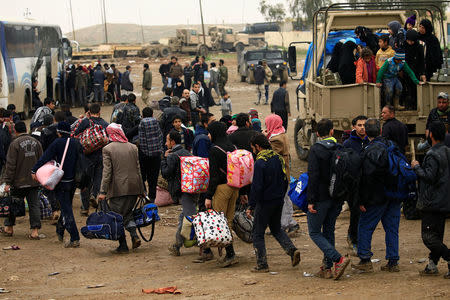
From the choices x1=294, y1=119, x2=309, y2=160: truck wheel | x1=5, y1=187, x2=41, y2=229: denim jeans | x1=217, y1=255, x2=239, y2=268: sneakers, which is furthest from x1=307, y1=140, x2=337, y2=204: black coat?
x1=294, y1=119, x2=309, y2=160: truck wheel

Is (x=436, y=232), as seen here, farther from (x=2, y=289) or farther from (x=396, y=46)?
(x=396, y=46)

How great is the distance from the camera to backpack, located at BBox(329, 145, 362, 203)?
719cm

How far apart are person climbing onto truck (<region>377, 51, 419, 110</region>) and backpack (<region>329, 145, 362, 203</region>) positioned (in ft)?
14.1

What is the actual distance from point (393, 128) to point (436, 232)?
6.64 feet

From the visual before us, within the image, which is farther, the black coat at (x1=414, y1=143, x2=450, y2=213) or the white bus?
the white bus

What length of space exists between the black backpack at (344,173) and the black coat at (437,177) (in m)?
0.57

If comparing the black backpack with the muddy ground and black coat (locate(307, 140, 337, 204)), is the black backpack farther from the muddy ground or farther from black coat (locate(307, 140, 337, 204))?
the muddy ground

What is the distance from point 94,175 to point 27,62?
1496 cm

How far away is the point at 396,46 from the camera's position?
1178cm

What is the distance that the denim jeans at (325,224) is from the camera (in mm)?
7336

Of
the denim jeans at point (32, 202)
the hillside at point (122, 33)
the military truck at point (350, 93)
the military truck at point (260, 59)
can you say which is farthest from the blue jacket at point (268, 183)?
the hillside at point (122, 33)

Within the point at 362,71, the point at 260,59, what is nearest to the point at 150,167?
the point at 362,71

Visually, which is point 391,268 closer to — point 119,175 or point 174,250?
point 174,250

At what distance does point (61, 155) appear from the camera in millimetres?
9531
